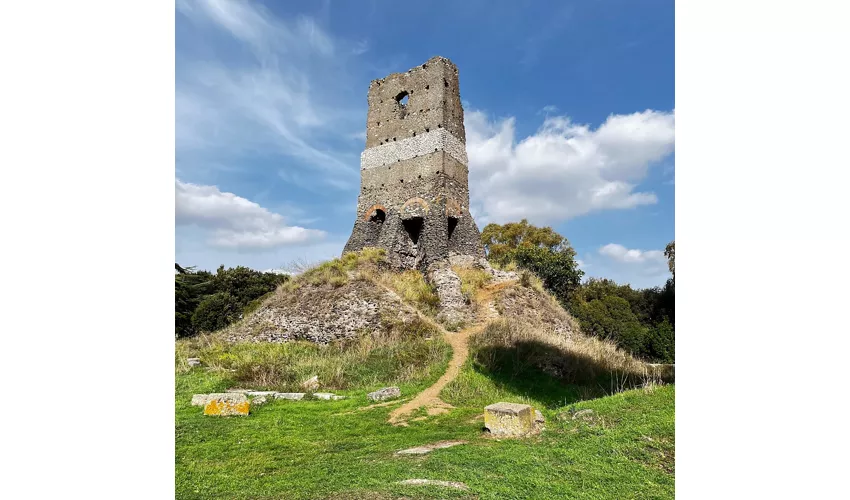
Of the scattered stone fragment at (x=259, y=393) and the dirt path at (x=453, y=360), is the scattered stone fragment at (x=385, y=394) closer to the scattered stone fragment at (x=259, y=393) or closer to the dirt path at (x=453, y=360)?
the dirt path at (x=453, y=360)

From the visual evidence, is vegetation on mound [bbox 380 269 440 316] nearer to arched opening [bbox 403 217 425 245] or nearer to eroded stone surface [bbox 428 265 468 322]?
eroded stone surface [bbox 428 265 468 322]

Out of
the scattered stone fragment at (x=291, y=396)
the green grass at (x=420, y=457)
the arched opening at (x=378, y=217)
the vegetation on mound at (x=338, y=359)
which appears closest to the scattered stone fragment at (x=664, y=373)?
the green grass at (x=420, y=457)

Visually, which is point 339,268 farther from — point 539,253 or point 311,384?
point 539,253

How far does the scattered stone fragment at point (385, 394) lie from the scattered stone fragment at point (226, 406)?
2.16m

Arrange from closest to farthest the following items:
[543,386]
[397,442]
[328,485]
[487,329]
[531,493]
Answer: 1. [531,493]
2. [328,485]
3. [397,442]
4. [543,386]
5. [487,329]

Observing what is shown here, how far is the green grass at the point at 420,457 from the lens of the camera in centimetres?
355

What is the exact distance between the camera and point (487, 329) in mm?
11906

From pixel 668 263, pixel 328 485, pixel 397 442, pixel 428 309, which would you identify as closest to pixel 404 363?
pixel 428 309

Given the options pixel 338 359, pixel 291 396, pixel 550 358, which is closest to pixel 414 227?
pixel 338 359

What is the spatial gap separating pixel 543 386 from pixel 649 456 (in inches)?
214

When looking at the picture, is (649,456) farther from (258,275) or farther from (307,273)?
(258,275)

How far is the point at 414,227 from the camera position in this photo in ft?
57.6

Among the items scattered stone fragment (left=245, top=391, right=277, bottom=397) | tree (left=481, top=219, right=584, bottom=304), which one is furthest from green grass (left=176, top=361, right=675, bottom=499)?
tree (left=481, top=219, right=584, bottom=304)

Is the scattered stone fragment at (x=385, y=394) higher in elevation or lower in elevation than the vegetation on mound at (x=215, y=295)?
lower
